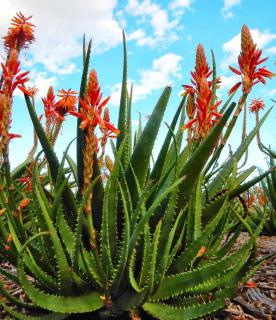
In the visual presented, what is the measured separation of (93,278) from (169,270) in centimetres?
39

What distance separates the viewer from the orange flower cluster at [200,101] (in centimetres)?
183

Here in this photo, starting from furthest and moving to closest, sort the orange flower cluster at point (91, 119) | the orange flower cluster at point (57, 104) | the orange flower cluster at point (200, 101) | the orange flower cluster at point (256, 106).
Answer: the orange flower cluster at point (256, 106), the orange flower cluster at point (57, 104), the orange flower cluster at point (200, 101), the orange flower cluster at point (91, 119)

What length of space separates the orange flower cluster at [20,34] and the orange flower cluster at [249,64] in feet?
8.31

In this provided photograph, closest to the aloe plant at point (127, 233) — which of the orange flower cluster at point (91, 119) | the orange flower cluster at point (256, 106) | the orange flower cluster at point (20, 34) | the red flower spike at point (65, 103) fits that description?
the orange flower cluster at point (91, 119)

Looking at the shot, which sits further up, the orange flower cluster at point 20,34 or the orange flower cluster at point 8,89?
the orange flower cluster at point 20,34

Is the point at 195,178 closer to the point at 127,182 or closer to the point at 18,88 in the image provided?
the point at 127,182

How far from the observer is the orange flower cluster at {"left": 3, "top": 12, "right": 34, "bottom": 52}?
390 cm

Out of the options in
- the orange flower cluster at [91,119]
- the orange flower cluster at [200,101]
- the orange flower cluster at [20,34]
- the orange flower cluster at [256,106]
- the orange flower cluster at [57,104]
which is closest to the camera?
the orange flower cluster at [91,119]

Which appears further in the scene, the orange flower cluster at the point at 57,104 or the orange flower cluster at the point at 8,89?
the orange flower cluster at the point at 57,104

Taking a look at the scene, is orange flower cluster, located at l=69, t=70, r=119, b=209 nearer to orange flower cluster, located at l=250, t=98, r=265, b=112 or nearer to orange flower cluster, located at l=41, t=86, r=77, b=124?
orange flower cluster, located at l=41, t=86, r=77, b=124

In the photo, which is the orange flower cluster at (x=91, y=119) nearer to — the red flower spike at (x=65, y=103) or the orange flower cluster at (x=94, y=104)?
the orange flower cluster at (x=94, y=104)

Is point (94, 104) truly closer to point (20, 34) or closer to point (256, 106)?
point (20, 34)

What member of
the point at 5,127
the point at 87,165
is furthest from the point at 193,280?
the point at 5,127

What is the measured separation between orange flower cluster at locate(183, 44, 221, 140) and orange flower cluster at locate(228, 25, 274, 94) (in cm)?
16
